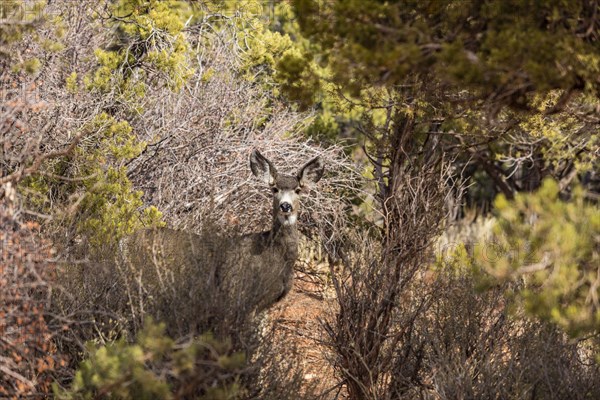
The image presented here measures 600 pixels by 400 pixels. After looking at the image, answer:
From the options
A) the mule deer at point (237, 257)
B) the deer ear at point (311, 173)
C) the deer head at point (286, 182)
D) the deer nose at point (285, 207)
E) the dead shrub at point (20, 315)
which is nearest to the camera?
the dead shrub at point (20, 315)

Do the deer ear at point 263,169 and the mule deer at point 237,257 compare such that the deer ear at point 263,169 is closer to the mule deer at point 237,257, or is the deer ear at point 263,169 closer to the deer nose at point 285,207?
the mule deer at point 237,257

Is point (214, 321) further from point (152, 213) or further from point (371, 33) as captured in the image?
point (152, 213)

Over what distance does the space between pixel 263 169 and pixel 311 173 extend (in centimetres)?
48

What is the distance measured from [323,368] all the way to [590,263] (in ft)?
15.8

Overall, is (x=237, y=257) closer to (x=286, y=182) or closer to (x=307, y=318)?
(x=286, y=182)

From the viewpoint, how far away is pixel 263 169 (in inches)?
367

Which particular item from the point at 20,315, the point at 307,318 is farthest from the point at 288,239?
the point at 20,315

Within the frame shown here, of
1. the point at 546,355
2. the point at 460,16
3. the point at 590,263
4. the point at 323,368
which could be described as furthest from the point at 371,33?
the point at 323,368

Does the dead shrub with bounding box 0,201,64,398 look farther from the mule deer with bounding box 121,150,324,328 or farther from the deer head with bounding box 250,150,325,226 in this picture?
the deer head with bounding box 250,150,325,226

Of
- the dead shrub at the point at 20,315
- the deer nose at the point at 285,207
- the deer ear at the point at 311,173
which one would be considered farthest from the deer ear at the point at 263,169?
the dead shrub at the point at 20,315

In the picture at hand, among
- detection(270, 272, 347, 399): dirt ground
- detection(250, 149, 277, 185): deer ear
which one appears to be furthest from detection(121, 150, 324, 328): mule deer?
detection(270, 272, 347, 399): dirt ground

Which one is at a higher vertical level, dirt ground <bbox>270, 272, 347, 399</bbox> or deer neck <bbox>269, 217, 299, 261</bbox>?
deer neck <bbox>269, 217, 299, 261</bbox>

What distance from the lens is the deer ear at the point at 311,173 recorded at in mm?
9156

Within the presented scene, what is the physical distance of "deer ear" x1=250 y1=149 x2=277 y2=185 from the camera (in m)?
9.23
